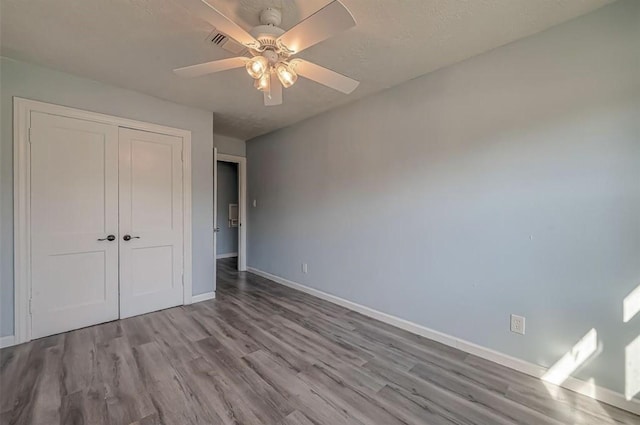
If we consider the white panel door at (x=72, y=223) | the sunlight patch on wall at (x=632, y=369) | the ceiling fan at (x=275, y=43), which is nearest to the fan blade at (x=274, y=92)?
the ceiling fan at (x=275, y=43)

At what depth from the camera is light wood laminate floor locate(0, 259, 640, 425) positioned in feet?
5.39

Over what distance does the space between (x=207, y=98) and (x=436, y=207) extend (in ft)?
9.24

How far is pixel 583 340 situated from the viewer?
1830 mm

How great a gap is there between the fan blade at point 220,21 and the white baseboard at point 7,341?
3.17 metres

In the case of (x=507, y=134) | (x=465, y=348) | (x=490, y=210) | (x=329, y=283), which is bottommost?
(x=465, y=348)

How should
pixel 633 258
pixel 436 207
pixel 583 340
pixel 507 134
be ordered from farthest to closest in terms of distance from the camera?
1. pixel 436 207
2. pixel 507 134
3. pixel 583 340
4. pixel 633 258

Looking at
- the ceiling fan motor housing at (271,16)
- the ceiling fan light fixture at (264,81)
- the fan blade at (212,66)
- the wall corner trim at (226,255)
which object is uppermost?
the ceiling fan motor housing at (271,16)

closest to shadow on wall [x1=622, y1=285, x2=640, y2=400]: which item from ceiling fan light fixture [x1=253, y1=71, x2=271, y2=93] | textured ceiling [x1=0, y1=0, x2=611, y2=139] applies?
textured ceiling [x1=0, y1=0, x2=611, y2=139]

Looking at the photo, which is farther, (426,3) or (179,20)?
(179,20)

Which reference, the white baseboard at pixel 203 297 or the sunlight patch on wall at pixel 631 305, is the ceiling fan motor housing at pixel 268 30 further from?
the white baseboard at pixel 203 297

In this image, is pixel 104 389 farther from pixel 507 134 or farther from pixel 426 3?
pixel 507 134

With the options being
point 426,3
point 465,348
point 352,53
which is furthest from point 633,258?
point 352,53

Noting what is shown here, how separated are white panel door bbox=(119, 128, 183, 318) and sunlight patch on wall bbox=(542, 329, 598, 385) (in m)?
3.74

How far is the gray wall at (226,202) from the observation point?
6672 millimetres
